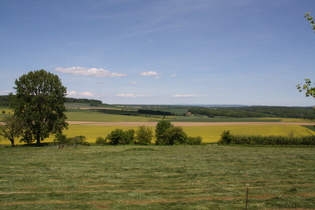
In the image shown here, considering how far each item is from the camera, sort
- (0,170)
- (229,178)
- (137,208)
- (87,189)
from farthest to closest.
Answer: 1. (0,170)
2. (229,178)
3. (87,189)
4. (137,208)

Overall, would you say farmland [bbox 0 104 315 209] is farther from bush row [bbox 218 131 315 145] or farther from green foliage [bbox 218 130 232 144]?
bush row [bbox 218 131 315 145]

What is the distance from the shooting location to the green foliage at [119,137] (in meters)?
48.4

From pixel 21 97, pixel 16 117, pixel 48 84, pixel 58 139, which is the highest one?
pixel 48 84

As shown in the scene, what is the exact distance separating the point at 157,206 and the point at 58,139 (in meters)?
37.5

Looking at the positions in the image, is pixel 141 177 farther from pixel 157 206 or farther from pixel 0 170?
pixel 0 170

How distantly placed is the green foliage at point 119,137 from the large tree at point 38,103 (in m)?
10.5

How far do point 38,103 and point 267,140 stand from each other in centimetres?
4600

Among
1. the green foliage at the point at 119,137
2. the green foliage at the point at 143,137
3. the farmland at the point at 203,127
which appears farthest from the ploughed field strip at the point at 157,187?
the farmland at the point at 203,127

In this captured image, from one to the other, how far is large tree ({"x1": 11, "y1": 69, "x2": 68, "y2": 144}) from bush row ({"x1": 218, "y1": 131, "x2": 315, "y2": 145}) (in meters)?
35.0

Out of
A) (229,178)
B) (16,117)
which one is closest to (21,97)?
(16,117)

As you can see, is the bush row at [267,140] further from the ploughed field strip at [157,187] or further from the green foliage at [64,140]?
the ploughed field strip at [157,187]

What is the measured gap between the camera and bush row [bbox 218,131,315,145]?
47.8 metres

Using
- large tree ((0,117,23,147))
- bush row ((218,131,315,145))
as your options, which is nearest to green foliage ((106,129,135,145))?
large tree ((0,117,23,147))

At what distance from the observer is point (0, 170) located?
1838cm
